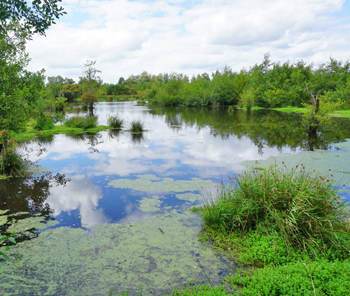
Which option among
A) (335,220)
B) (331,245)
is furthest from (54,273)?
(335,220)

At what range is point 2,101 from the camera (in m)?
6.80

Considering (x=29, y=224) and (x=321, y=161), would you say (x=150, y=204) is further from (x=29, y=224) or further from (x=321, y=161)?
(x=321, y=161)

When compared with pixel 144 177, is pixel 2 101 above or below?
above

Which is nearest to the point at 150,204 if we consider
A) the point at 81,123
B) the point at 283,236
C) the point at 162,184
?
the point at 162,184

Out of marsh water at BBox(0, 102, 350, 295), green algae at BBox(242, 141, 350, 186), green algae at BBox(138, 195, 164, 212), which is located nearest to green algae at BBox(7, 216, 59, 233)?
marsh water at BBox(0, 102, 350, 295)

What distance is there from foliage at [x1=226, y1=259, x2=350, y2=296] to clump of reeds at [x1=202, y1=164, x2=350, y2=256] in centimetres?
59

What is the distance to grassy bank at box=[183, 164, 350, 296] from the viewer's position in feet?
9.48

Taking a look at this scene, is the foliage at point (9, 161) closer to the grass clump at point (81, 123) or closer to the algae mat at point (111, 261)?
the algae mat at point (111, 261)

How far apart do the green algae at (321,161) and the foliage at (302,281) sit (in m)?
4.76

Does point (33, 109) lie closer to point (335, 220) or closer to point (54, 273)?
point (54, 273)

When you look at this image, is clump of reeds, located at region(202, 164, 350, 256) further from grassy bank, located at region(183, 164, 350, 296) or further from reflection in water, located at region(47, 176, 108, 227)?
reflection in water, located at region(47, 176, 108, 227)

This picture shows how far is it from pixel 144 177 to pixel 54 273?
179 inches

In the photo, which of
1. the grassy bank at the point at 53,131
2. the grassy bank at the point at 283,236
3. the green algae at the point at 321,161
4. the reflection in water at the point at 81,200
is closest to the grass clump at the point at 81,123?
the grassy bank at the point at 53,131

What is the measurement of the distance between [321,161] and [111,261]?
8390 mm
